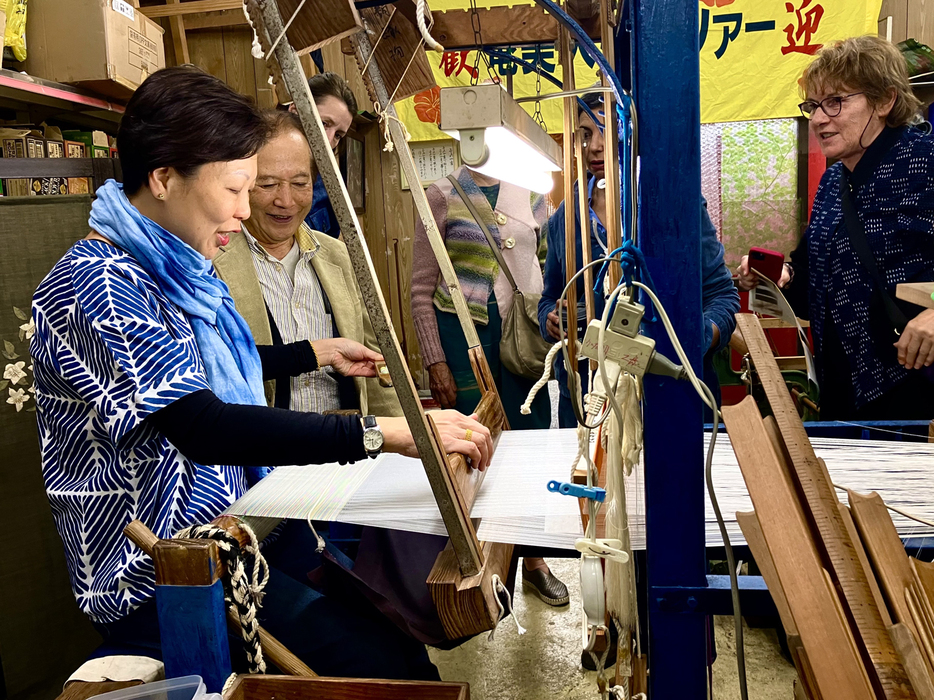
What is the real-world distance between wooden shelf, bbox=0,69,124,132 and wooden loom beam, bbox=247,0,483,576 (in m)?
2.43

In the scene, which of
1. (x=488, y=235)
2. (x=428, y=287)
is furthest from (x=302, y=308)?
(x=488, y=235)

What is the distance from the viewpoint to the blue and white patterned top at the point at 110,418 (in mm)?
1215

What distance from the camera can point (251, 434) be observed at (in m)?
1.22

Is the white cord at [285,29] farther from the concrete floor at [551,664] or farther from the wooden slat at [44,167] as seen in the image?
the concrete floor at [551,664]

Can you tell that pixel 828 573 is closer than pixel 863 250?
Yes

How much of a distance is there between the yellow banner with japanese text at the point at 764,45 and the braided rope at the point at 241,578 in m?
4.44

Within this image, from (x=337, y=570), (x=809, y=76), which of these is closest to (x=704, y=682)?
(x=337, y=570)

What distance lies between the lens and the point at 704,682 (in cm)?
107

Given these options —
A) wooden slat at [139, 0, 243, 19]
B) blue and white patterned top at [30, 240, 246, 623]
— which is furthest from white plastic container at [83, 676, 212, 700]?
wooden slat at [139, 0, 243, 19]

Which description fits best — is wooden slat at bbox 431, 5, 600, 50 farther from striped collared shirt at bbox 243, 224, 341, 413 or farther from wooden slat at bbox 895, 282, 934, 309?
wooden slat at bbox 895, 282, 934, 309

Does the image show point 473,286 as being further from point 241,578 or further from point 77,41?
point 77,41

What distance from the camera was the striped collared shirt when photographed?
2098mm

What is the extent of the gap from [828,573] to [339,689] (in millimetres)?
692

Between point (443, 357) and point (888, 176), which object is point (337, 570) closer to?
point (443, 357)
